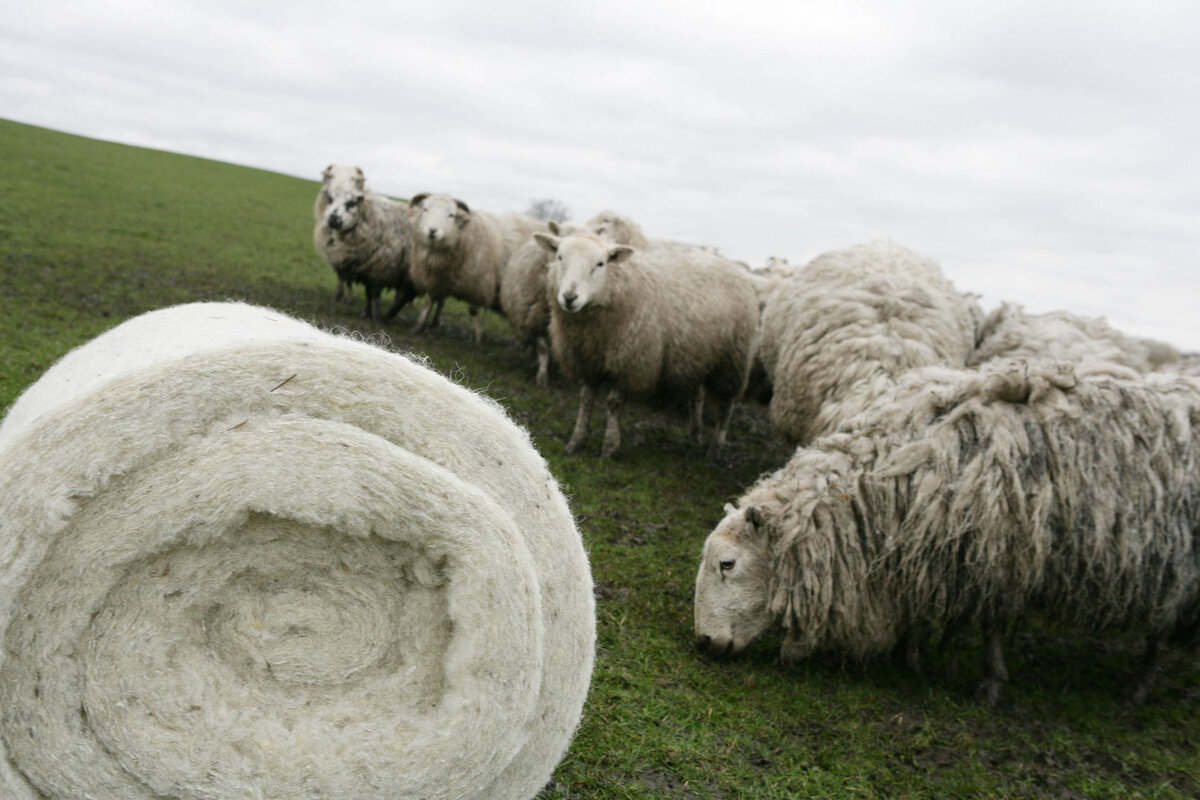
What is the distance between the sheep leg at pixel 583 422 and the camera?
7.86 meters

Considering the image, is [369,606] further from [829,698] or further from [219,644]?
[829,698]

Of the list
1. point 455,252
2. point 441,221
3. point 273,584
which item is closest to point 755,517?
point 273,584

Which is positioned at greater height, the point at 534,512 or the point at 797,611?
the point at 534,512

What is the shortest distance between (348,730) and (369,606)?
319 millimetres

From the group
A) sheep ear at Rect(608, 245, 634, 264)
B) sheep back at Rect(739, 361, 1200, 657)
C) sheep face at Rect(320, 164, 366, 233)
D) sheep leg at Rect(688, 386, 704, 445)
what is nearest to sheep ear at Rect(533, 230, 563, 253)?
sheep ear at Rect(608, 245, 634, 264)

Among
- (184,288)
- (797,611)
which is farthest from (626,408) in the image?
(184,288)

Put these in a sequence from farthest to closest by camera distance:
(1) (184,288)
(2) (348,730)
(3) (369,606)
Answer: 1. (1) (184,288)
2. (3) (369,606)
3. (2) (348,730)

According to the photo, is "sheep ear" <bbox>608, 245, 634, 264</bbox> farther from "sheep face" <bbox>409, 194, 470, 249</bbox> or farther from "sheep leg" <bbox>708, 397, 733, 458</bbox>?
"sheep face" <bbox>409, 194, 470, 249</bbox>

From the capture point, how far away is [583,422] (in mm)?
7867

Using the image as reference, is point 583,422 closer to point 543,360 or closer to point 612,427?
point 612,427

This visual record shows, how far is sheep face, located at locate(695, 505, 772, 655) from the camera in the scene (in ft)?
14.4

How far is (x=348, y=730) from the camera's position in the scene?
2.02m

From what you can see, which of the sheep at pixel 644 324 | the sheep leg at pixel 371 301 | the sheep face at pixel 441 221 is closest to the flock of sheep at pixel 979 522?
the sheep at pixel 644 324

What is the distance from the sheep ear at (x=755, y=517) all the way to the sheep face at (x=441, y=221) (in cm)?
864
